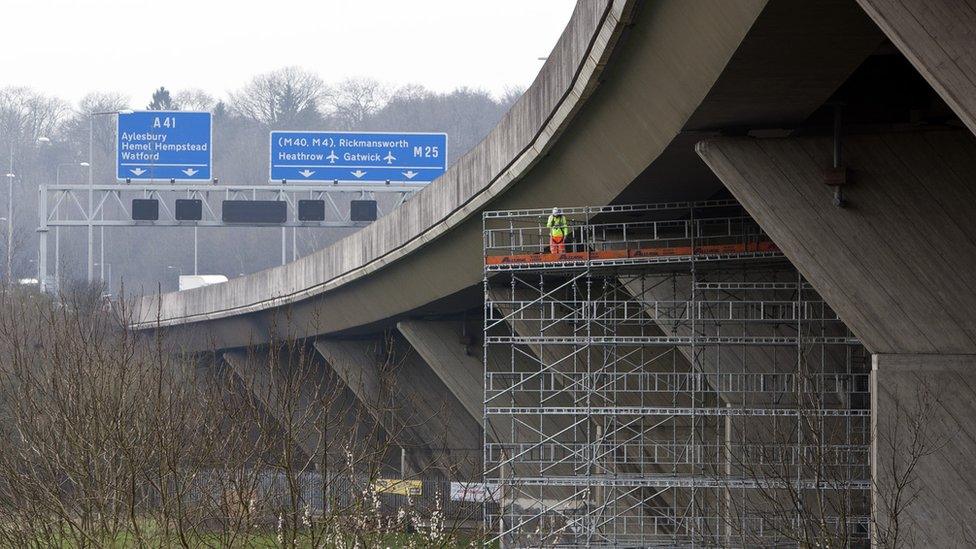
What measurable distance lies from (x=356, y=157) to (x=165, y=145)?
5.93 m

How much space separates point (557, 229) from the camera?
18516 millimetres

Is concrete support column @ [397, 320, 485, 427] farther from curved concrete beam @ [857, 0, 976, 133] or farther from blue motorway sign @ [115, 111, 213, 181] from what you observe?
curved concrete beam @ [857, 0, 976, 133]

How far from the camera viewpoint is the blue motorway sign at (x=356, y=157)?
4328 cm

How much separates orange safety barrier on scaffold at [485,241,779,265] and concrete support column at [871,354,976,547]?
406 centimetres

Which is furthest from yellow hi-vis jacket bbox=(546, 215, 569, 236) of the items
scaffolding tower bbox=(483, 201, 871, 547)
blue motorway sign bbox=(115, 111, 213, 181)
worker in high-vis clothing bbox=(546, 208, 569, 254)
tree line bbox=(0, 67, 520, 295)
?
tree line bbox=(0, 67, 520, 295)

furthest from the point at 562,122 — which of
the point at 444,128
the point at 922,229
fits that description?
the point at 444,128

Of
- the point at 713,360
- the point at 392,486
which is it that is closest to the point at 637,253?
the point at 713,360

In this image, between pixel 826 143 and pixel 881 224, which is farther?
pixel 826 143

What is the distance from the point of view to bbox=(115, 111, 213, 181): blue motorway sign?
43.8 meters

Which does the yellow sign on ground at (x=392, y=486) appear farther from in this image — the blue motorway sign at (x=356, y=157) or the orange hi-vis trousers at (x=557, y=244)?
the blue motorway sign at (x=356, y=157)

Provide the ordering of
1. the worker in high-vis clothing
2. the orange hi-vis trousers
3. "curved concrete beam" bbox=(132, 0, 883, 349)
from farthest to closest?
the orange hi-vis trousers < the worker in high-vis clothing < "curved concrete beam" bbox=(132, 0, 883, 349)

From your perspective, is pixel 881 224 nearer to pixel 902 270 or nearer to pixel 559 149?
pixel 902 270

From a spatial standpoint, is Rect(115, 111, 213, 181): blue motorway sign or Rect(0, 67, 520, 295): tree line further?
Rect(0, 67, 520, 295): tree line

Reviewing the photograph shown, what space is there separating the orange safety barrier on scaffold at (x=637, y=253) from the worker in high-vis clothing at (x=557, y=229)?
0.11m
